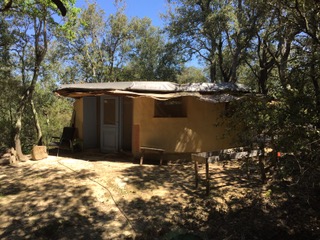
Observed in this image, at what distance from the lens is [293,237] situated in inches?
189

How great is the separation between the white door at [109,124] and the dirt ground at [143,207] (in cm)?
253

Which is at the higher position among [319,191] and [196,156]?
[196,156]

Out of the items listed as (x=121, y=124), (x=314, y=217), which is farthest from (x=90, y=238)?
(x=121, y=124)

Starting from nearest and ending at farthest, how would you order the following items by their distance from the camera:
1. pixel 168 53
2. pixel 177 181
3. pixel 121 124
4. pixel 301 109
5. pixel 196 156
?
pixel 301 109, pixel 196 156, pixel 177 181, pixel 121 124, pixel 168 53

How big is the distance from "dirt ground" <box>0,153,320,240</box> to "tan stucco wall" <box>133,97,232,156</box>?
52.5 inches

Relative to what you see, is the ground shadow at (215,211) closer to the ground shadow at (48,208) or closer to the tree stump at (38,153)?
the ground shadow at (48,208)

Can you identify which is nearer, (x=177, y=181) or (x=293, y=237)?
(x=293, y=237)

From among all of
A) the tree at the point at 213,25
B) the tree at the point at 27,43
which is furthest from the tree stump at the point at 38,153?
the tree at the point at 213,25

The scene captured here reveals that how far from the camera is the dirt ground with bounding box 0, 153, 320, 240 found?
4.84 meters

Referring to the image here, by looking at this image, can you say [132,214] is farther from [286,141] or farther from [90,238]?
[286,141]

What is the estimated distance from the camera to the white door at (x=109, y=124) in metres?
10.6

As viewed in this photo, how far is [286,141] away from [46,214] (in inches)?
166

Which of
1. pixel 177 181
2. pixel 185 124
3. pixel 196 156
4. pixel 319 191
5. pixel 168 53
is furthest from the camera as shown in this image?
pixel 168 53

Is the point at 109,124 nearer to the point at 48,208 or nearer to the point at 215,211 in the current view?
the point at 48,208
